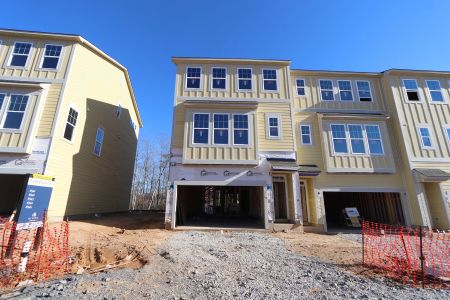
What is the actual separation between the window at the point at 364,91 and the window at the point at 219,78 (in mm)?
9410

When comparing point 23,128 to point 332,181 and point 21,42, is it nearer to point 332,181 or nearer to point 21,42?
A: point 21,42

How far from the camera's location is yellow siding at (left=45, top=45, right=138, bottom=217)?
11.6m

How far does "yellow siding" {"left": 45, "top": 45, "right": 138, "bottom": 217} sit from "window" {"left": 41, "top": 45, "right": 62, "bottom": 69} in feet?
3.16

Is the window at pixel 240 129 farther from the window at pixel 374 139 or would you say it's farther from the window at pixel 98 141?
the window at pixel 98 141

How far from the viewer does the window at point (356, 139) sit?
13.6 meters

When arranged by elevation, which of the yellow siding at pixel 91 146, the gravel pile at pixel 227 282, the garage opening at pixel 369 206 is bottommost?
the gravel pile at pixel 227 282

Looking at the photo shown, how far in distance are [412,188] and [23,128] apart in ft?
69.9

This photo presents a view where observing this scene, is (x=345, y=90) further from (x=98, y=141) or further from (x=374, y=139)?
(x=98, y=141)

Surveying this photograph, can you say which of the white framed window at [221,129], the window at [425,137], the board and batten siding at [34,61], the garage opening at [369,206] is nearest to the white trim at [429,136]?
the window at [425,137]

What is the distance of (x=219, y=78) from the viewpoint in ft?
47.4

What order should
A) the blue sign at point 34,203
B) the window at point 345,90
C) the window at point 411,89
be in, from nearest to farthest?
the blue sign at point 34,203, the window at point 411,89, the window at point 345,90

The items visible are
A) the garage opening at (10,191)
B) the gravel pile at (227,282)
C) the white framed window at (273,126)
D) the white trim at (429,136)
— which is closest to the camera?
the gravel pile at (227,282)

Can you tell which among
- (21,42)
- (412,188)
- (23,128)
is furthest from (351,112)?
(21,42)

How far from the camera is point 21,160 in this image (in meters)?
10.6
